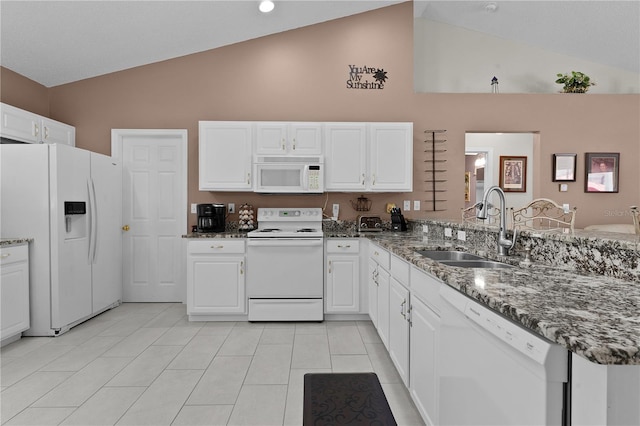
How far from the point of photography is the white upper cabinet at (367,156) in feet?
11.8

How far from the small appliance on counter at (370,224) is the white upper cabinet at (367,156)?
34 cm

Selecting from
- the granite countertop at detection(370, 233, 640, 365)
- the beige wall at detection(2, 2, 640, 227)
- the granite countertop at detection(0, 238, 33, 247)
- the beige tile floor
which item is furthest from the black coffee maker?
the granite countertop at detection(370, 233, 640, 365)

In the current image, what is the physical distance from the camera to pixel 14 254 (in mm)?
2775

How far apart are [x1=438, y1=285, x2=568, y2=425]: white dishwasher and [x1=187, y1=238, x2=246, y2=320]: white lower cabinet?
2.33 metres

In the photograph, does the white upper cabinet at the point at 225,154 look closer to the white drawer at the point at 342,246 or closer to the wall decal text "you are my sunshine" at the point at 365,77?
the white drawer at the point at 342,246

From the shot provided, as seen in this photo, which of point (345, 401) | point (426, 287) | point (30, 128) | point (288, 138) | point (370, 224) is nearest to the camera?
point (345, 401)

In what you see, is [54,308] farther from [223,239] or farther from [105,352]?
[223,239]

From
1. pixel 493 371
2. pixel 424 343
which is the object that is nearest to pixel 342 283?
pixel 424 343

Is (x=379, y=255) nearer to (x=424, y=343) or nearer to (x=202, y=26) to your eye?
(x=424, y=343)

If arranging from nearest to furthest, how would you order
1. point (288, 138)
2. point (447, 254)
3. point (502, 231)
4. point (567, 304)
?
point (567, 304)
point (502, 231)
point (447, 254)
point (288, 138)

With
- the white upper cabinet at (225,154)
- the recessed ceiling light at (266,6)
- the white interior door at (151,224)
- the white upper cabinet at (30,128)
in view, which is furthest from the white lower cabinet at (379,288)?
the white upper cabinet at (30,128)

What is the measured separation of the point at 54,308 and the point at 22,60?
2.55m

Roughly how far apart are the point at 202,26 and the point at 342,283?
3.09m

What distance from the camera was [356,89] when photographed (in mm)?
3980
